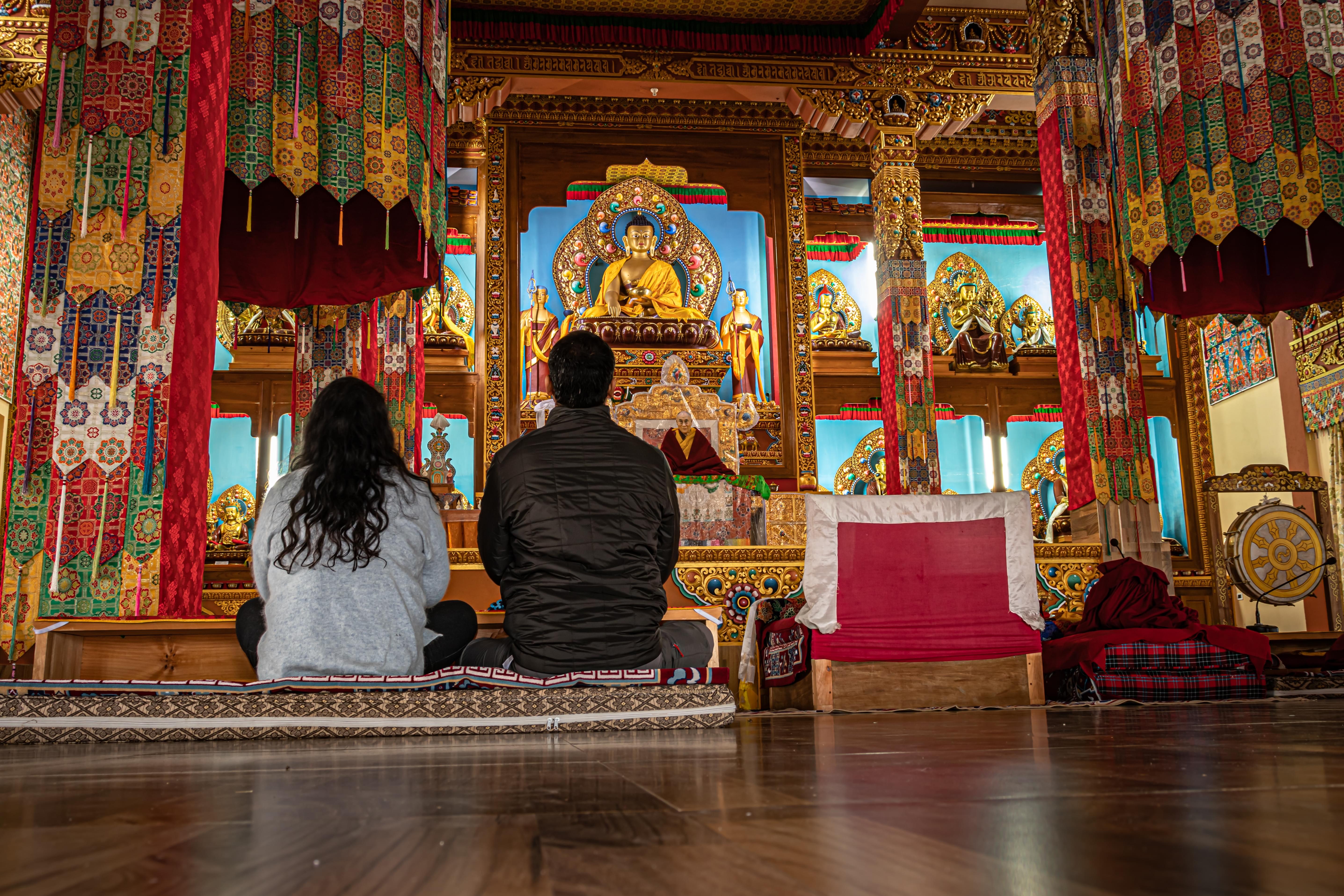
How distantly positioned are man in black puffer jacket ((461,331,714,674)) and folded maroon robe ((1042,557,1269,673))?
6.68ft

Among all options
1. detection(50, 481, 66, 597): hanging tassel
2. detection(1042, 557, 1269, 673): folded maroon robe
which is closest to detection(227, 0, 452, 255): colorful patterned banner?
detection(50, 481, 66, 597): hanging tassel

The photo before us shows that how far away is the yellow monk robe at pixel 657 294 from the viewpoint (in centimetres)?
937

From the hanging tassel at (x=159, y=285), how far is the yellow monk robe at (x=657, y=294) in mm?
5944

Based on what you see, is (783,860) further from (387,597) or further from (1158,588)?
(1158,588)

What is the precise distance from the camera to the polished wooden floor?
0.49 m

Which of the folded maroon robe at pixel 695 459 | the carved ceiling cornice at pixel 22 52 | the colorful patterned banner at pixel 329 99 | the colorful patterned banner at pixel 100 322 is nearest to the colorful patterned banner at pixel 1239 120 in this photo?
the folded maroon robe at pixel 695 459

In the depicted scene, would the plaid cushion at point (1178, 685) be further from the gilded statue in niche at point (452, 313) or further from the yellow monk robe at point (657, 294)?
the gilded statue in niche at point (452, 313)

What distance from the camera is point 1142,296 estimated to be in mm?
5973

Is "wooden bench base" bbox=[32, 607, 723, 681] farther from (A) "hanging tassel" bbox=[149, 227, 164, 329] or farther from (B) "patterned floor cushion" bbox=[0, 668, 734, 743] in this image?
(A) "hanging tassel" bbox=[149, 227, 164, 329]

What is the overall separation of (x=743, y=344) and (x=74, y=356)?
6.65 metres

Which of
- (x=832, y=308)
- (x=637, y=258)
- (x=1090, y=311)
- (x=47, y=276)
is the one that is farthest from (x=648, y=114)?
(x=47, y=276)

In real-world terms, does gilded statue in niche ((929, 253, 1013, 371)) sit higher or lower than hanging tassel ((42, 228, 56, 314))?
higher

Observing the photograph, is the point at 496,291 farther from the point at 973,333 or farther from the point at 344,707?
the point at 344,707

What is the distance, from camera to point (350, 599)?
2.02m
